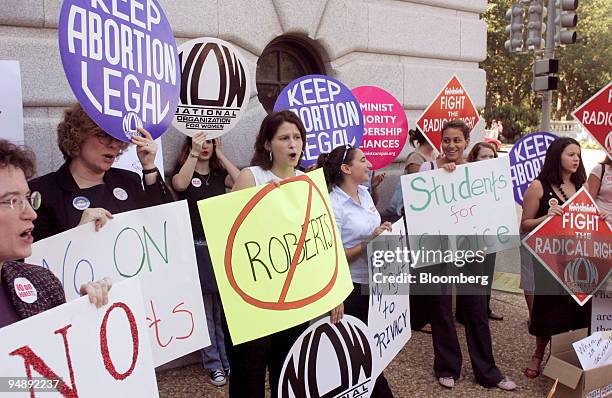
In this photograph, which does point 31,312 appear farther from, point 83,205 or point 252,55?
point 252,55

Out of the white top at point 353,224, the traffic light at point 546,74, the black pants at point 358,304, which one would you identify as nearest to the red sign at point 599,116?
the white top at point 353,224

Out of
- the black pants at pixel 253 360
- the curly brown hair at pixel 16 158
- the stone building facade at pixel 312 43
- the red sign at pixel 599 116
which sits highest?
the stone building facade at pixel 312 43

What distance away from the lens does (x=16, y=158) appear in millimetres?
1688

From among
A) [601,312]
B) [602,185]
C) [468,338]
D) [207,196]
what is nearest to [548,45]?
[602,185]

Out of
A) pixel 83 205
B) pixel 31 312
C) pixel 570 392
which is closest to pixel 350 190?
pixel 83 205

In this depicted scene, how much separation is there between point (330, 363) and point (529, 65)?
3370cm

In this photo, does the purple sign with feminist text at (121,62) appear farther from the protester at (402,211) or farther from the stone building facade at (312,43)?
the protester at (402,211)

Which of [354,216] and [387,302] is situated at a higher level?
[354,216]

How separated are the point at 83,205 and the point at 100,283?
821mm

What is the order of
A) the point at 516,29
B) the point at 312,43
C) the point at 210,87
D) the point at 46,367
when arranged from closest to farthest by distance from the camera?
the point at 46,367 < the point at 210,87 < the point at 312,43 < the point at 516,29

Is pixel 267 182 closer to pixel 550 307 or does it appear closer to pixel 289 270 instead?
pixel 289 270

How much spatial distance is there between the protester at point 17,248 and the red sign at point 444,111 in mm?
4125

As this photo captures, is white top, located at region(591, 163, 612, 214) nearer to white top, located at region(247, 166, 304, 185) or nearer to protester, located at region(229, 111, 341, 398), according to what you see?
protester, located at region(229, 111, 341, 398)

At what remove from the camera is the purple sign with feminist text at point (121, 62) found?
2246mm
